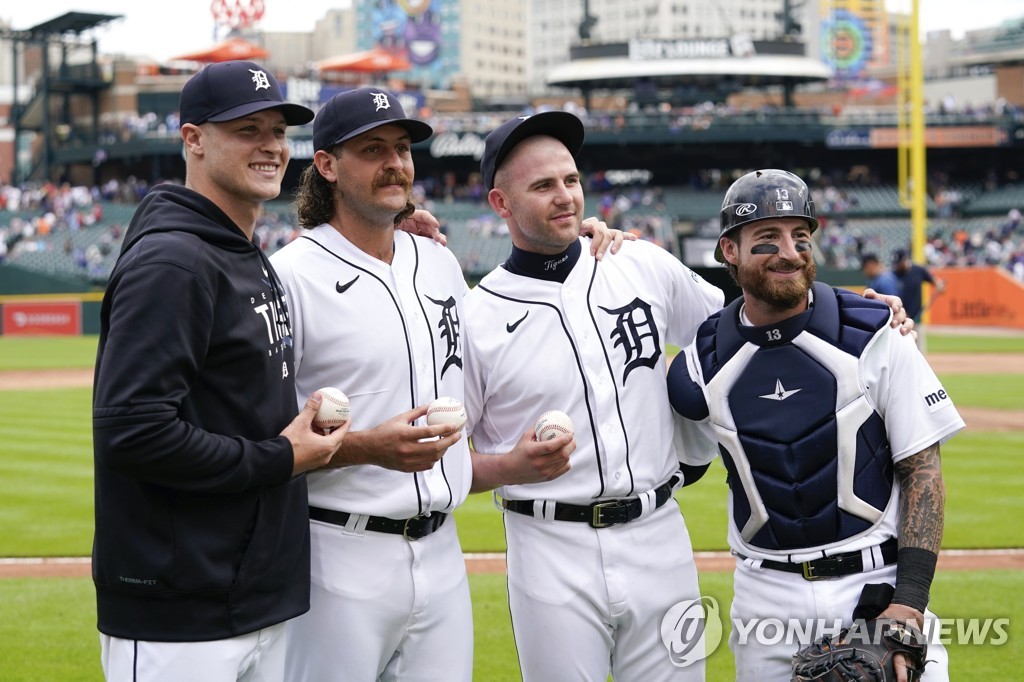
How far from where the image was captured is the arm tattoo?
324 centimetres

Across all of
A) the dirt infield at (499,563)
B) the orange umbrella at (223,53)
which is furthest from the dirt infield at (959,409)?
the orange umbrella at (223,53)

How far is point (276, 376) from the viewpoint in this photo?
3094 mm

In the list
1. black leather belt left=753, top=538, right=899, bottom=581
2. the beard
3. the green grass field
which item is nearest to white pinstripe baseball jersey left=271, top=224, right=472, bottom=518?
the beard

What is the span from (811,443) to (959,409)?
487 inches

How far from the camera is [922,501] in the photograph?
327 centimetres

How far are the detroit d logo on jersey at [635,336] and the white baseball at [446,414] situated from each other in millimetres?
791

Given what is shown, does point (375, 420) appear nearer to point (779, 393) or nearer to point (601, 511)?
point (601, 511)

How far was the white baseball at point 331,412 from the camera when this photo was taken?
3057 millimetres

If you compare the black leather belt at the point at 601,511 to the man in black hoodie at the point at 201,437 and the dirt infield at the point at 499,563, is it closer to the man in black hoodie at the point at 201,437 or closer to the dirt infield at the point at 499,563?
the man in black hoodie at the point at 201,437

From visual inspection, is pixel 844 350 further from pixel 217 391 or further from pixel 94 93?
pixel 94 93

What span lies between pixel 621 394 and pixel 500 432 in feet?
1.53

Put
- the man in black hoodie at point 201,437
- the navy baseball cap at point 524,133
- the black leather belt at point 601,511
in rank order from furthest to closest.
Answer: the navy baseball cap at point 524,133
the black leather belt at point 601,511
the man in black hoodie at point 201,437

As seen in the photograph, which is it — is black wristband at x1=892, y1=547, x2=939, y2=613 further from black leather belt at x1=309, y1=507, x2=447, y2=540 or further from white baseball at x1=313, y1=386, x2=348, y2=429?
white baseball at x1=313, y1=386, x2=348, y2=429

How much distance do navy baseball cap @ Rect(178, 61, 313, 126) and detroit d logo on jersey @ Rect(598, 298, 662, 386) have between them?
1.38 meters
